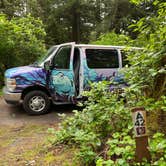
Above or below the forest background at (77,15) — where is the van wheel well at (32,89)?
below

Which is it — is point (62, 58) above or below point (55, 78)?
above

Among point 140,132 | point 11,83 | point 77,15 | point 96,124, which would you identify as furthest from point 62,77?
point 77,15

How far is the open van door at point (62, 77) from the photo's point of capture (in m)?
8.14

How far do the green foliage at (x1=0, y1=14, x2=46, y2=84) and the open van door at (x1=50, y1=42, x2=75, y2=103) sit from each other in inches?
180

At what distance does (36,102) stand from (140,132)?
16.9 ft

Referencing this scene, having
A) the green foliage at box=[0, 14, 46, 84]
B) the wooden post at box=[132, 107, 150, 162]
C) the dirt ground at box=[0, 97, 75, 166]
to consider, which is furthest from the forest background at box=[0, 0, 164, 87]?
the wooden post at box=[132, 107, 150, 162]

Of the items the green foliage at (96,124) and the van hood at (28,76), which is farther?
the van hood at (28,76)

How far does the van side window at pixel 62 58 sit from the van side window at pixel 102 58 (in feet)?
1.80

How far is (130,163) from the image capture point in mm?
3520

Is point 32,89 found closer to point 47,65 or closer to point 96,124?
point 47,65

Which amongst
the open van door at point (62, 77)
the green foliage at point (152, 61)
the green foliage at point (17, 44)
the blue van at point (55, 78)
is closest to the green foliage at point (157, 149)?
the green foliage at point (152, 61)

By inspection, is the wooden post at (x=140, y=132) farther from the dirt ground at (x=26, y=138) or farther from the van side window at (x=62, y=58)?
the van side window at (x=62, y=58)

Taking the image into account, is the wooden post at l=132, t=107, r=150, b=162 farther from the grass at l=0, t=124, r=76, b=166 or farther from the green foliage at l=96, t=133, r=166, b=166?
the grass at l=0, t=124, r=76, b=166

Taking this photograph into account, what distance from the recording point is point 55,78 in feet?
26.7
